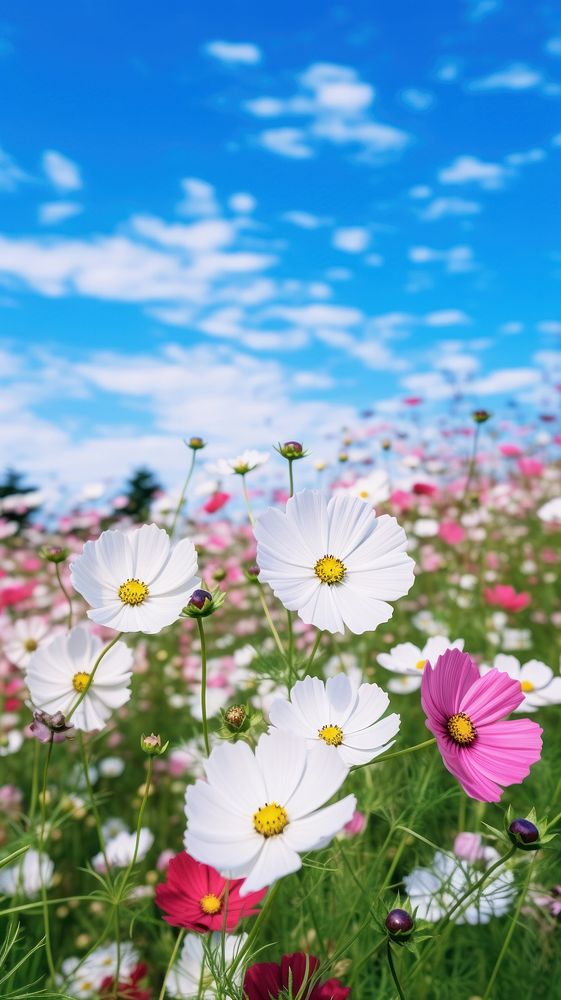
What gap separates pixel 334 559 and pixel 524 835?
270 millimetres

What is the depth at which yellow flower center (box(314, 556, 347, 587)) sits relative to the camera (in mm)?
650

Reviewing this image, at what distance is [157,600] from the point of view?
669 mm

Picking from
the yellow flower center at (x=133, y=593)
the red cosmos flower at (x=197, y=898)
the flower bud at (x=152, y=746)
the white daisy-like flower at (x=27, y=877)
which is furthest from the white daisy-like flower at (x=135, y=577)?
the white daisy-like flower at (x=27, y=877)

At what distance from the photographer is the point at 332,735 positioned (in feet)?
1.86

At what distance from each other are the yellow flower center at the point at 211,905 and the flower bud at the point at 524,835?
292mm

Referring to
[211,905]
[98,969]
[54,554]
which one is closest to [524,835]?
[211,905]

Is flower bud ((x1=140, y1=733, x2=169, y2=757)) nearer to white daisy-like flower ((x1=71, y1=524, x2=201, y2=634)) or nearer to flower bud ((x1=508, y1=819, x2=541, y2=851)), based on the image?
white daisy-like flower ((x1=71, y1=524, x2=201, y2=634))

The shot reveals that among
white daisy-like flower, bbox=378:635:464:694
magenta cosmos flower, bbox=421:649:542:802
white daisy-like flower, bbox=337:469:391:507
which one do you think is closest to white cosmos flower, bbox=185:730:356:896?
magenta cosmos flower, bbox=421:649:542:802

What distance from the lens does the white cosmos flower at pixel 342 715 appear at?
21.7 inches

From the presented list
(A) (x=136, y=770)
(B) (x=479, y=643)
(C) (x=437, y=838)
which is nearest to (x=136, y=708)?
(A) (x=136, y=770)

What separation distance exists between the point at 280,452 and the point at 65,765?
1.50m

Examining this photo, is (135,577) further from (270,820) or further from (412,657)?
(412,657)

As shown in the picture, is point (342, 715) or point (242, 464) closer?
point (342, 715)

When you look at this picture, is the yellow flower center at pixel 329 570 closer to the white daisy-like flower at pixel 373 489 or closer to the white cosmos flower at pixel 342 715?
the white cosmos flower at pixel 342 715
